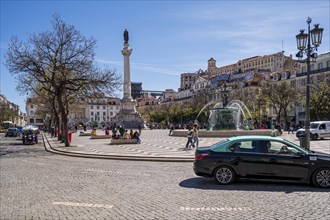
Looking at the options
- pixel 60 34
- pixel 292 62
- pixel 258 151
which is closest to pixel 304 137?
pixel 258 151

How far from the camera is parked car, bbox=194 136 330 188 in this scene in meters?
10.2

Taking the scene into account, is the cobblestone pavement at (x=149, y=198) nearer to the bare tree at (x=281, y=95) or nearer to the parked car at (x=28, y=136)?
the parked car at (x=28, y=136)

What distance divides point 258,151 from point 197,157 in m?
1.94

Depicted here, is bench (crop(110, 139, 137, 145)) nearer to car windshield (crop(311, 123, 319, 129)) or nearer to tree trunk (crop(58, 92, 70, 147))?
tree trunk (crop(58, 92, 70, 147))

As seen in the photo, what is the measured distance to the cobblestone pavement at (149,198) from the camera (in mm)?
7242

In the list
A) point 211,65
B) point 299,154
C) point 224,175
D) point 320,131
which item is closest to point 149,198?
point 224,175

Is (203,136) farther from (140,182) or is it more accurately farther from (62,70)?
(140,182)

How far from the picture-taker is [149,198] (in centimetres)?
878

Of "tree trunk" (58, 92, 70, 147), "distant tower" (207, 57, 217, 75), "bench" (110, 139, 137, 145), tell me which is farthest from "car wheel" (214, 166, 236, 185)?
"distant tower" (207, 57, 217, 75)

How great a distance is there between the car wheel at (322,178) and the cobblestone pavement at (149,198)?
29 cm

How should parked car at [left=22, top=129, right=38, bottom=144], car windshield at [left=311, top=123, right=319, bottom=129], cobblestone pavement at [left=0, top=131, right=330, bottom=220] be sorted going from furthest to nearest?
parked car at [left=22, top=129, right=38, bottom=144] → car windshield at [left=311, top=123, right=319, bottom=129] → cobblestone pavement at [left=0, top=131, right=330, bottom=220]

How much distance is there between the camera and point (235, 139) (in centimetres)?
1098

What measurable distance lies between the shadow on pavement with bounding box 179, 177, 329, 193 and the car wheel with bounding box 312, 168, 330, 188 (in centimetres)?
21

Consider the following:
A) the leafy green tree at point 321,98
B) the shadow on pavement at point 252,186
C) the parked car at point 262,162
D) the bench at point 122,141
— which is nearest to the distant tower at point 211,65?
the leafy green tree at point 321,98
